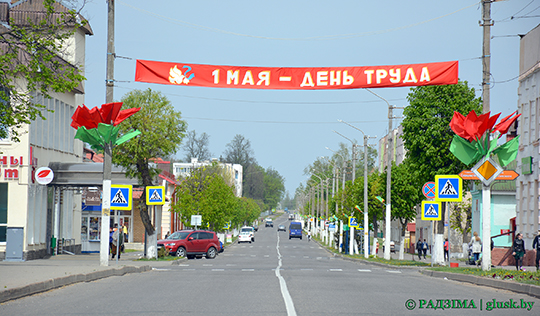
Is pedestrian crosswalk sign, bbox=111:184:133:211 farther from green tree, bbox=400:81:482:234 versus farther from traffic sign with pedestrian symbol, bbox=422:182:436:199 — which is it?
green tree, bbox=400:81:482:234

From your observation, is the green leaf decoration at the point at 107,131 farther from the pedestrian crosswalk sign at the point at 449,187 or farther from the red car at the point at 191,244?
the red car at the point at 191,244

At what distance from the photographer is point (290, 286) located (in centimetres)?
1609

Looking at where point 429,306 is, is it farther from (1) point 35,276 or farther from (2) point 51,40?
(2) point 51,40

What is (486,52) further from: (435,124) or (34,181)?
(34,181)

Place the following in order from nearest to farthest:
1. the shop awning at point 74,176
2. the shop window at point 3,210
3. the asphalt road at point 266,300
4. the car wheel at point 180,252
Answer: the asphalt road at point 266,300 < the shop window at point 3,210 < the shop awning at point 74,176 < the car wheel at point 180,252

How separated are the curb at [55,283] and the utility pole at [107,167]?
1051 mm

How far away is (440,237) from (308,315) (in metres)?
23.2

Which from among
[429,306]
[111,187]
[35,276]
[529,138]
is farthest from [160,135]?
[429,306]

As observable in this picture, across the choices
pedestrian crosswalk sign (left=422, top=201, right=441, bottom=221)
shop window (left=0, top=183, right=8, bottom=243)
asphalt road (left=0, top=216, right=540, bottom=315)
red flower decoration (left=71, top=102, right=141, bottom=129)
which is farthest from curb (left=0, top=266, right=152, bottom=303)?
pedestrian crosswalk sign (left=422, top=201, right=441, bottom=221)

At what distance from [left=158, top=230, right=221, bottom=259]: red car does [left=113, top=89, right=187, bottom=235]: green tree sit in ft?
24.9

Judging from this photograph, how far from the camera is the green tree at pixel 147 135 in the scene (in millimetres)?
31734

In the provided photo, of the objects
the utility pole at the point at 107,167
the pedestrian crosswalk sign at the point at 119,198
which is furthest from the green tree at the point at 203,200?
the utility pole at the point at 107,167

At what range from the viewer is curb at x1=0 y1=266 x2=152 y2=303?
41.9ft

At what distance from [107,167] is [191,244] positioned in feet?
61.8
